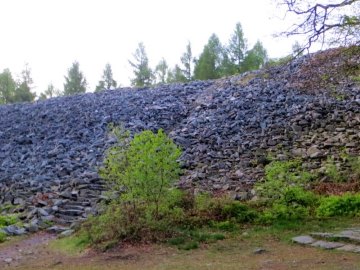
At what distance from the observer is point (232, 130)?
15.4 meters

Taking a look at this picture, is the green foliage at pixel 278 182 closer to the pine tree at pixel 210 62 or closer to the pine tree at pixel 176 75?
the pine tree at pixel 210 62

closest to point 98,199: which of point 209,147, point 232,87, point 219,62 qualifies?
point 209,147

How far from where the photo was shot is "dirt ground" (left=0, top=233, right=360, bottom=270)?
254 inches

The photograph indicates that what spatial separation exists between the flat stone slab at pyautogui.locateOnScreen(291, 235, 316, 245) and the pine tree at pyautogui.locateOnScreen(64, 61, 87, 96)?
1457 inches

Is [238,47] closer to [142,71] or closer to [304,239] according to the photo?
[142,71]

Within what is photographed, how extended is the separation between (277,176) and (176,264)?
4.01 meters

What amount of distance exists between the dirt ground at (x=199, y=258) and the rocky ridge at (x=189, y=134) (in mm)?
2364

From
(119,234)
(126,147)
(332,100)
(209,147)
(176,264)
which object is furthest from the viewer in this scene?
(332,100)

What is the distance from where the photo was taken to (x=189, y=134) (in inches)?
618

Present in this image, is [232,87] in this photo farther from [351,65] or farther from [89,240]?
[89,240]

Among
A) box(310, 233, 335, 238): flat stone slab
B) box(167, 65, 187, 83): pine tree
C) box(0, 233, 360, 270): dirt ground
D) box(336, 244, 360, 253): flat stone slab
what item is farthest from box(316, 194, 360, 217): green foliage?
box(167, 65, 187, 83): pine tree

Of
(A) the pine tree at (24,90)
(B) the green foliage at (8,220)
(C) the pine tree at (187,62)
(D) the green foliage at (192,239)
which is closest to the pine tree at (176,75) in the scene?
(C) the pine tree at (187,62)

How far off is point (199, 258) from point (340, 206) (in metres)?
3.60

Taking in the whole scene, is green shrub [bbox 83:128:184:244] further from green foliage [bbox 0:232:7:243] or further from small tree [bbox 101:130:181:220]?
green foliage [bbox 0:232:7:243]
